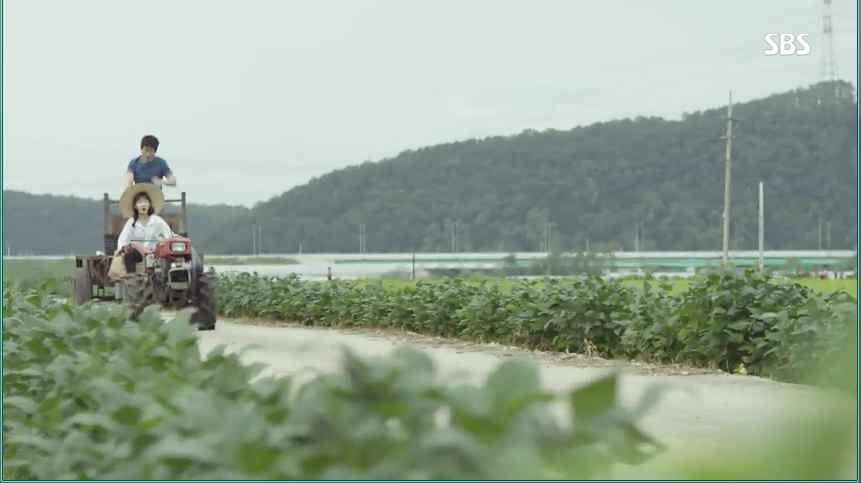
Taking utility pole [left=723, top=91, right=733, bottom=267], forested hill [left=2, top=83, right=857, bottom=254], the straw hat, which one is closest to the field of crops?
the straw hat

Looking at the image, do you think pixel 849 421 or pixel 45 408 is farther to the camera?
pixel 45 408

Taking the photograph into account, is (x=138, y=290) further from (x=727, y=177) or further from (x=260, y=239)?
(x=727, y=177)

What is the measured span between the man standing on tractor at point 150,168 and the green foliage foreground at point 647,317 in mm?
3339

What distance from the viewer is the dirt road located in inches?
125

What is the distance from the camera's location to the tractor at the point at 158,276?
11.9 meters

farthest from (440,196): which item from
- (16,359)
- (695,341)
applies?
(16,359)

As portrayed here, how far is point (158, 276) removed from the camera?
12023mm

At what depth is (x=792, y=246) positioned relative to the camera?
26.4 m

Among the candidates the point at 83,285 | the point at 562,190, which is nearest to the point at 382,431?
the point at 83,285

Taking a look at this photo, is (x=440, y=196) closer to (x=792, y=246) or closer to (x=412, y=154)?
(x=412, y=154)

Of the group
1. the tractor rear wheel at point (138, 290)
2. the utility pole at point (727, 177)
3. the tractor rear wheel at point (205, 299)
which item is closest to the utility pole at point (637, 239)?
the utility pole at point (727, 177)

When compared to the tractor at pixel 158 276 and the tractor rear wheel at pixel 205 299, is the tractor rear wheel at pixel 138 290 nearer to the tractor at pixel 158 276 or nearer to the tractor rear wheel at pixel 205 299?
the tractor at pixel 158 276

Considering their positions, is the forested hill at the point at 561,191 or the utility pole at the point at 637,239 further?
the utility pole at the point at 637,239

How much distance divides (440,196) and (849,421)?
71.6 ft
